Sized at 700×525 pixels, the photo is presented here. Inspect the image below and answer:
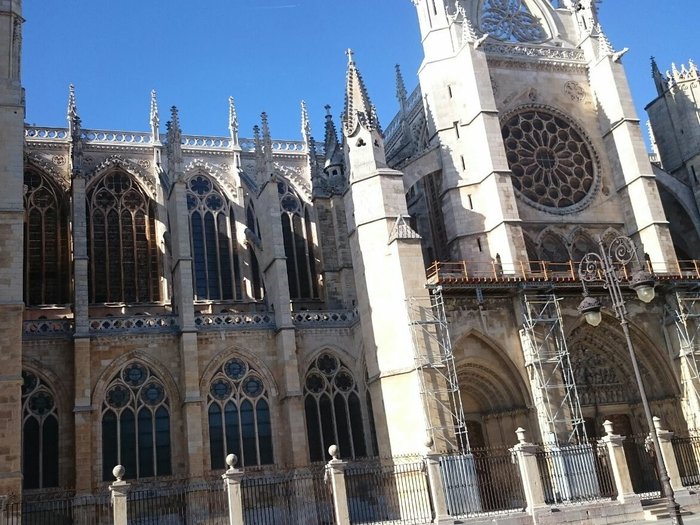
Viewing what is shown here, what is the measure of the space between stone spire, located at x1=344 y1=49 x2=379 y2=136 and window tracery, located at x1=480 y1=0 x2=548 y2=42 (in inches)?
256

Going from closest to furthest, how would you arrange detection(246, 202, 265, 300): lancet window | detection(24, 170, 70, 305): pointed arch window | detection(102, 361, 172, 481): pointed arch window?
detection(102, 361, 172, 481): pointed arch window, detection(24, 170, 70, 305): pointed arch window, detection(246, 202, 265, 300): lancet window

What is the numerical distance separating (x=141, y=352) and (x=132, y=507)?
14.4 feet

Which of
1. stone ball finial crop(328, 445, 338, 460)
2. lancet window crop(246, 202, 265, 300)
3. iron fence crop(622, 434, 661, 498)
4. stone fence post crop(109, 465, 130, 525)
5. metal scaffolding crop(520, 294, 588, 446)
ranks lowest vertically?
iron fence crop(622, 434, 661, 498)

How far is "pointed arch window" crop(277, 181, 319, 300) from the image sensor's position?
28391 millimetres

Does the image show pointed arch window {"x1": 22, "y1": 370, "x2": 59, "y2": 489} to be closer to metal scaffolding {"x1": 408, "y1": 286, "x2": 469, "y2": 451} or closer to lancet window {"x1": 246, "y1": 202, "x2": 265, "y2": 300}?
lancet window {"x1": 246, "y1": 202, "x2": 265, "y2": 300}

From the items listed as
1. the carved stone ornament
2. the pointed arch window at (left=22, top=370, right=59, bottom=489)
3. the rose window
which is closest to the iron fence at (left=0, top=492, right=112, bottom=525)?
the pointed arch window at (left=22, top=370, right=59, bottom=489)

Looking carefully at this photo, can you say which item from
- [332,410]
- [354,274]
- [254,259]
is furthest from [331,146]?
[332,410]

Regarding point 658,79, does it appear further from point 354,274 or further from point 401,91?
point 354,274

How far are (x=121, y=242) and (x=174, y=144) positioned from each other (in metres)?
4.93

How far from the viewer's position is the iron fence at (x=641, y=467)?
838 inches

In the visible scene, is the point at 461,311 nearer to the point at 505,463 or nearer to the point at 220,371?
the point at 505,463

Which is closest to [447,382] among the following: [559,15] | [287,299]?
[287,299]

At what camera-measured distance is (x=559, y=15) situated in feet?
93.1

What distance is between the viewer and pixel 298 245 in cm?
2911
